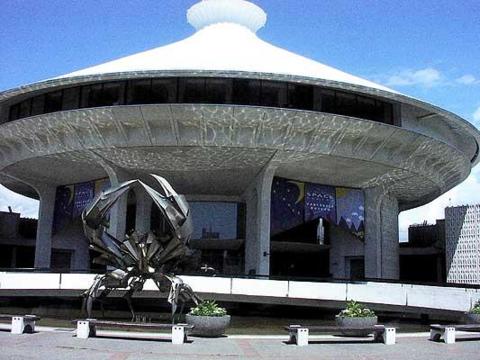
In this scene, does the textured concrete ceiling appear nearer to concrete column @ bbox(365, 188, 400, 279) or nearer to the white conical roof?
concrete column @ bbox(365, 188, 400, 279)

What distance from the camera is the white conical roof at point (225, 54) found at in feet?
100

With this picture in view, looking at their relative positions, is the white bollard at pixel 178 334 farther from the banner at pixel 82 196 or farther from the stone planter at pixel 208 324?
the banner at pixel 82 196

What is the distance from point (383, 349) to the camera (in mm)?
14977

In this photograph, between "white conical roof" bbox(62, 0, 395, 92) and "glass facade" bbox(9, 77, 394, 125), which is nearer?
"white conical roof" bbox(62, 0, 395, 92)

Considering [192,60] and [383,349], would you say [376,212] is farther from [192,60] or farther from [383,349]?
[383,349]

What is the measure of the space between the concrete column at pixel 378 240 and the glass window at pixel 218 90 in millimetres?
14022

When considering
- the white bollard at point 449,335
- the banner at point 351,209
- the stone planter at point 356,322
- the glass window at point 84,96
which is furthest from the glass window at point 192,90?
the white bollard at point 449,335

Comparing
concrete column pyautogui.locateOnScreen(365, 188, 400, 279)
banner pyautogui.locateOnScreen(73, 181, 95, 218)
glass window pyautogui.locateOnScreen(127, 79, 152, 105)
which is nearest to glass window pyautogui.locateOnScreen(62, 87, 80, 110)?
glass window pyautogui.locateOnScreen(127, 79, 152, 105)

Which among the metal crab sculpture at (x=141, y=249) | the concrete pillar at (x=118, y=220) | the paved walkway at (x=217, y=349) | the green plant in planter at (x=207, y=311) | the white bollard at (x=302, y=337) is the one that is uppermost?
the concrete pillar at (x=118, y=220)

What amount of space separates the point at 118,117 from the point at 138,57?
748 centimetres

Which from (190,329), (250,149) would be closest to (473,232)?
(250,149)

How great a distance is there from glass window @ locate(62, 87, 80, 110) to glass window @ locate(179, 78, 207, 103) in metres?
6.54

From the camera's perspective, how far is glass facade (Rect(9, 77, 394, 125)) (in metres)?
31.2

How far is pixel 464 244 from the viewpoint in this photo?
Answer: 3431cm
